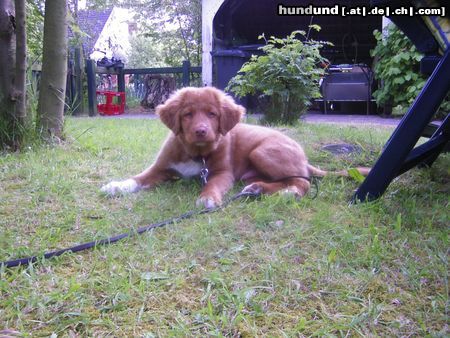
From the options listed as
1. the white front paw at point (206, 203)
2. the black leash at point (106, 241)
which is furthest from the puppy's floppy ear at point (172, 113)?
the black leash at point (106, 241)

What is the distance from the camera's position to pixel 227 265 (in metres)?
1.83

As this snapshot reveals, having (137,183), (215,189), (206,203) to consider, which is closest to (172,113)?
(137,183)

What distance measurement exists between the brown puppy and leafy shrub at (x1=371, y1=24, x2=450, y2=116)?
596 centimetres

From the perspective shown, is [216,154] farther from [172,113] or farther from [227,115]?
[172,113]

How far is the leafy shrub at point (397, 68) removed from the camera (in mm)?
8359

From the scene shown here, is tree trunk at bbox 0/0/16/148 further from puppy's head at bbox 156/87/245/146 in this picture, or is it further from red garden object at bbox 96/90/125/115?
red garden object at bbox 96/90/125/115

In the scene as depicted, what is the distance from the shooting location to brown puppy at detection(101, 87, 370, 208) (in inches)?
117

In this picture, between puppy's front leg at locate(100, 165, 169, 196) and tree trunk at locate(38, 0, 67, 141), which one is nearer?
puppy's front leg at locate(100, 165, 169, 196)

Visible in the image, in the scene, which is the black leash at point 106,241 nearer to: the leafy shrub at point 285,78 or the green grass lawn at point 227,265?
the green grass lawn at point 227,265

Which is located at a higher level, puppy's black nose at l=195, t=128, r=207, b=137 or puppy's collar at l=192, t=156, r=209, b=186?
puppy's black nose at l=195, t=128, r=207, b=137

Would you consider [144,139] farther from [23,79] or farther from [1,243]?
[1,243]

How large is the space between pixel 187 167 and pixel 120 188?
1.89 feet

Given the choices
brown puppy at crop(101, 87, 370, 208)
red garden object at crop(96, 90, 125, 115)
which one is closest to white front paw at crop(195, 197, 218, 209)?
brown puppy at crop(101, 87, 370, 208)

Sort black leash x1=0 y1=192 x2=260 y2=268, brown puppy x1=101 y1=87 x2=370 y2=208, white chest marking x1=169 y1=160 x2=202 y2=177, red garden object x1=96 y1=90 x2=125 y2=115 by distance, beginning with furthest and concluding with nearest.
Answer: red garden object x1=96 y1=90 x2=125 y2=115
white chest marking x1=169 y1=160 x2=202 y2=177
brown puppy x1=101 y1=87 x2=370 y2=208
black leash x1=0 y1=192 x2=260 y2=268
